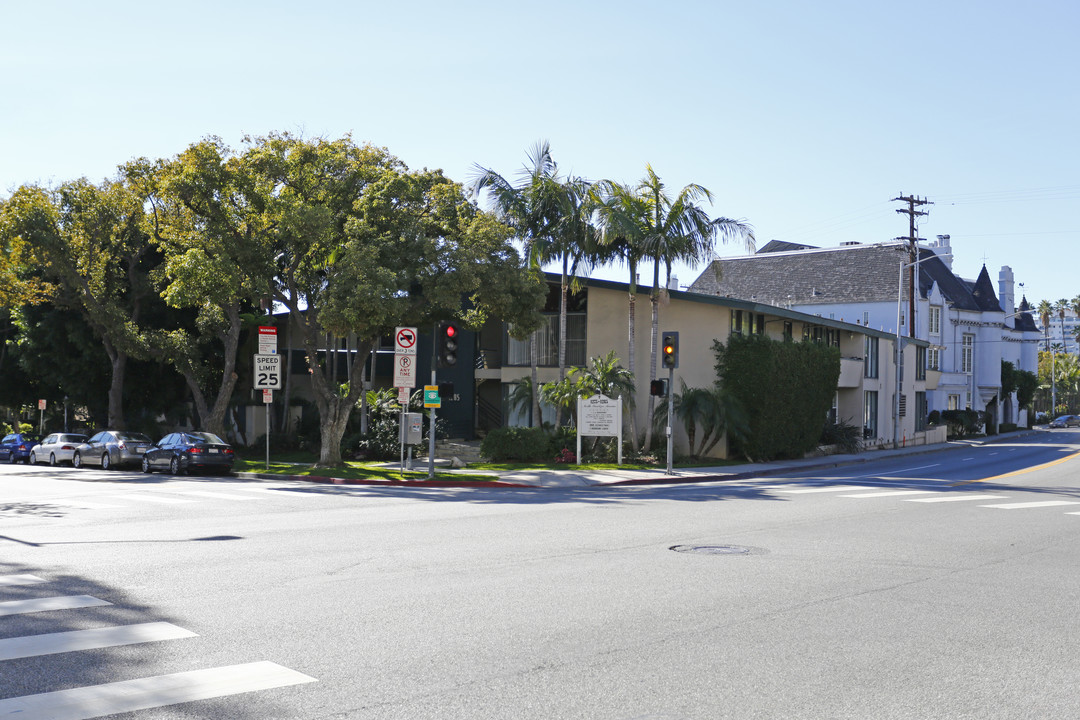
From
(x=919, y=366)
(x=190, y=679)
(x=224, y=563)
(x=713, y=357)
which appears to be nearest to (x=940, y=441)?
(x=919, y=366)

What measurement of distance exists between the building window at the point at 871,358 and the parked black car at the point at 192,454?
94.8ft

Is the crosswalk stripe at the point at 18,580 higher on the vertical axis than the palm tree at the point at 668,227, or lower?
lower

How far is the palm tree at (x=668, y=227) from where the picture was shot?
32062 mm

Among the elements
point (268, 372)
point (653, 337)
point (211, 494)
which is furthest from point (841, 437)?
point (211, 494)

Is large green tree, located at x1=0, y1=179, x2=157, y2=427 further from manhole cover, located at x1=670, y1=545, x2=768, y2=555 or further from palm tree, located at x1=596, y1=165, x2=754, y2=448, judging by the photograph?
manhole cover, located at x1=670, y1=545, x2=768, y2=555

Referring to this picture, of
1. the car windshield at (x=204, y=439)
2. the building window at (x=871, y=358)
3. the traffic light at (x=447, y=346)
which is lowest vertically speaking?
the car windshield at (x=204, y=439)

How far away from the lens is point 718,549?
12.3 metres

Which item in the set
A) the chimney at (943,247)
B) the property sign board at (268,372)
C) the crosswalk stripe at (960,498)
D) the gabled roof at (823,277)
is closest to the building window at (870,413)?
the gabled roof at (823,277)

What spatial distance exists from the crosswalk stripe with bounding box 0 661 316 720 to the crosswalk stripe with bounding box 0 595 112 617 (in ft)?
8.74

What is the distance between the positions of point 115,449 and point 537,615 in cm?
2858

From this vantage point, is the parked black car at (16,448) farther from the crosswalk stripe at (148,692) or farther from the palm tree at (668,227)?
the crosswalk stripe at (148,692)

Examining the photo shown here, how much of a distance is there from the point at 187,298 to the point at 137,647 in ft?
78.8

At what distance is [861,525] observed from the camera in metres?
15.3

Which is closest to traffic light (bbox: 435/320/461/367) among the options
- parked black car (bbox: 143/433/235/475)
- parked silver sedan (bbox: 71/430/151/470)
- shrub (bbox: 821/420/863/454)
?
parked black car (bbox: 143/433/235/475)
